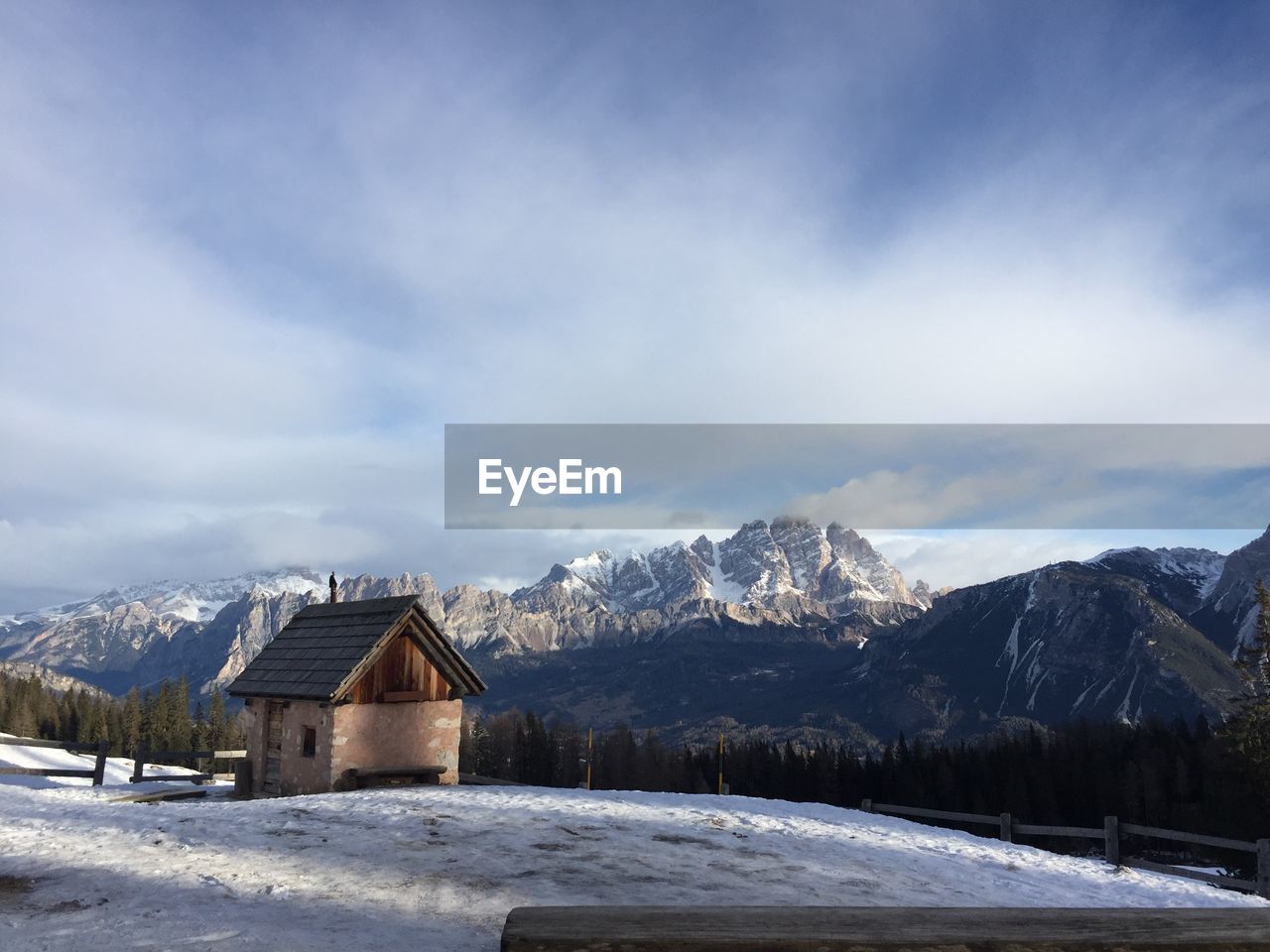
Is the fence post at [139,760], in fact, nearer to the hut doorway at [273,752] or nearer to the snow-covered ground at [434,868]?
the hut doorway at [273,752]

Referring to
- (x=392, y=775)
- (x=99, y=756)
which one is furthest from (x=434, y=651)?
(x=99, y=756)

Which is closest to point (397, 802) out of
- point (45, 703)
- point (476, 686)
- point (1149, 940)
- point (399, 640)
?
point (399, 640)

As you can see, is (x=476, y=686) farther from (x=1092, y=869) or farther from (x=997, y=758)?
(x=997, y=758)

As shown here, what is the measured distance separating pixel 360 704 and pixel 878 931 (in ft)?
70.6

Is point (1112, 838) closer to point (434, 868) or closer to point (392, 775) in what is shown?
point (434, 868)

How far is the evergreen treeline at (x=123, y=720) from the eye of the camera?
113312 mm

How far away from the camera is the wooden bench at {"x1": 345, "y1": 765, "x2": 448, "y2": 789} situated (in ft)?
75.5

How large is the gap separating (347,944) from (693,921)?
5016 millimetres

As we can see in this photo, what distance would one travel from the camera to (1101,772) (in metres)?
99.4

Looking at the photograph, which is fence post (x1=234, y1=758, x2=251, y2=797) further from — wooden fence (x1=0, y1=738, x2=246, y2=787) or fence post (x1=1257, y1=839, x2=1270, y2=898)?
fence post (x1=1257, y1=839, x2=1270, y2=898)

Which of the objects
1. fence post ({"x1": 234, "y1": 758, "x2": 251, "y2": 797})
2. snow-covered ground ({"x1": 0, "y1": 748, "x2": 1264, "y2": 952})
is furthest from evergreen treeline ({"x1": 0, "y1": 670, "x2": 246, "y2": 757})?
snow-covered ground ({"x1": 0, "y1": 748, "x2": 1264, "y2": 952})

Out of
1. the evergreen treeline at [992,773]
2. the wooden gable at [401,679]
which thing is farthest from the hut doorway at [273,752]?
the evergreen treeline at [992,773]

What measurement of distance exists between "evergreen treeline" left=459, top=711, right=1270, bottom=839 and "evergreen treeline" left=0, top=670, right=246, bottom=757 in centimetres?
3640

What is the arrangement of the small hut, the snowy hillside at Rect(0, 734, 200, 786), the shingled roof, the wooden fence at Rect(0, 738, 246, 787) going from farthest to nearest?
the snowy hillside at Rect(0, 734, 200, 786), the wooden fence at Rect(0, 738, 246, 787), the shingled roof, the small hut
